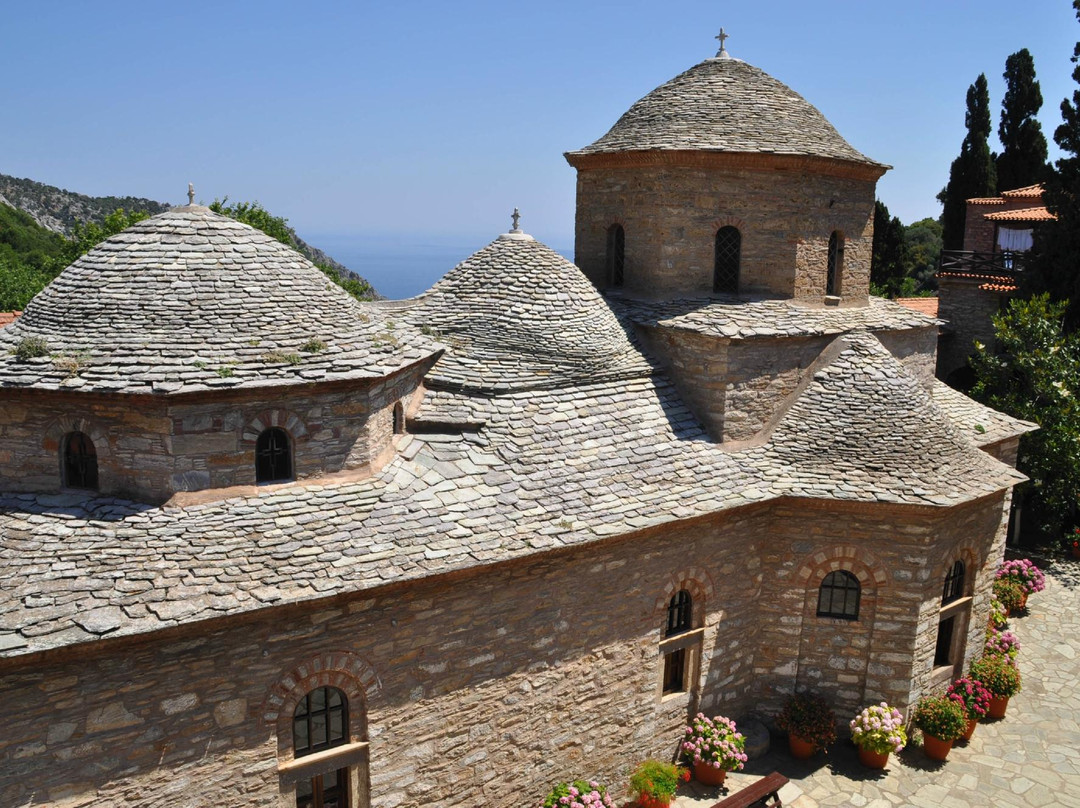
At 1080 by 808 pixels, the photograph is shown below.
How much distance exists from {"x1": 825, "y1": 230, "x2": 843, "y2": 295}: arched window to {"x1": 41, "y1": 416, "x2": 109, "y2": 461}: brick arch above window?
11.7 metres

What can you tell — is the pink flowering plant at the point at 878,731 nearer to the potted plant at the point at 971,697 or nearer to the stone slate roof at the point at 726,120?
the potted plant at the point at 971,697

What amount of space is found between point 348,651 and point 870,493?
7455 mm

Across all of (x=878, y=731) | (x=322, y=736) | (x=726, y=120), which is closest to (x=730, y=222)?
(x=726, y=120)

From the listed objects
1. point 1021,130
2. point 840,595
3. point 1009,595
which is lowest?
point 1009,595

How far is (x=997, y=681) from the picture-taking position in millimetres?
13477

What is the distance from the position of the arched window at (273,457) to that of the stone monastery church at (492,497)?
0.10 feet

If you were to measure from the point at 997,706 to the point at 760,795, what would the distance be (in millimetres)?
5260

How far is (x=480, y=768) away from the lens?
10.3 m

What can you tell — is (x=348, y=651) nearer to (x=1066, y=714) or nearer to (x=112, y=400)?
(x=112, y=400)

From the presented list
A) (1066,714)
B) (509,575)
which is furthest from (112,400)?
(1066,714)

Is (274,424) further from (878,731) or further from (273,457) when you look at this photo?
(878,731)

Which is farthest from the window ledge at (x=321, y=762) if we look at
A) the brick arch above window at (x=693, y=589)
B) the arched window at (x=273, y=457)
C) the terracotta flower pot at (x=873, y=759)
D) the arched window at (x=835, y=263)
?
the arched window at (x=835, y=263)

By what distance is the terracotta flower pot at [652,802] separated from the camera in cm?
1099

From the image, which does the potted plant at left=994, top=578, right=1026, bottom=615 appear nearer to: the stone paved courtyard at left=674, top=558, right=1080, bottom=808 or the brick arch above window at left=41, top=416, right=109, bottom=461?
the stone paved courtyard at left=674, top=558, right=1080, bottom=808
